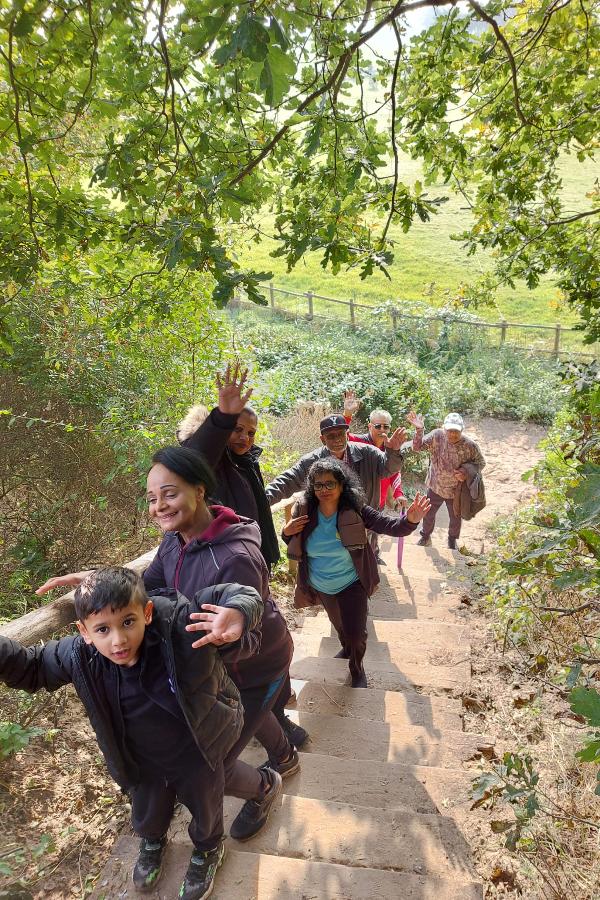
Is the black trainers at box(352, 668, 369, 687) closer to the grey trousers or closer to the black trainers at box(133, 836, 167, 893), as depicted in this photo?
the black trainers at box(133, 836, 167, 893)

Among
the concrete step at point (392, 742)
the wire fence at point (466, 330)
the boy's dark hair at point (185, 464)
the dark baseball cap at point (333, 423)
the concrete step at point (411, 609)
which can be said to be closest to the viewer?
the boy's dark hair at point (185, 464)

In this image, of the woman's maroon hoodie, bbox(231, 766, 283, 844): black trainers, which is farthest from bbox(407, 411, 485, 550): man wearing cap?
bbox(231, 766, 283, 844): black trainers

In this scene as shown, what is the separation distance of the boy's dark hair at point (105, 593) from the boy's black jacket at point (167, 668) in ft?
0.50

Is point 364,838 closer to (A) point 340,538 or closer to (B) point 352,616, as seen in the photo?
(B) point 352,616

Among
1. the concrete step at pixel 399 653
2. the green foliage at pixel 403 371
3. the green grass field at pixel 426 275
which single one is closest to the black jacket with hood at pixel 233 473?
the concrete step at pixel 399 653

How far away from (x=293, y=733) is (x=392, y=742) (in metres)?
0.59

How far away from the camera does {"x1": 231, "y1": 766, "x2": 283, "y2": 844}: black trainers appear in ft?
8.83

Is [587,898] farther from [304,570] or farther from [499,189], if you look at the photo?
[499,189]

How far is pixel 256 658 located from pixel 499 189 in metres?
4.27

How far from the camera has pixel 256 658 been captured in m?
2.74

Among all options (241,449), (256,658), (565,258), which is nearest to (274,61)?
(241,449)

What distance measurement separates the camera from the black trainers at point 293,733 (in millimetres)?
3439

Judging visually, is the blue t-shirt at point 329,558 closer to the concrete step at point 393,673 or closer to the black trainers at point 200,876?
the concrete step at point 393,673

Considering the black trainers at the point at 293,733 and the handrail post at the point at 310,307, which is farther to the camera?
the handrail post at the point at 310,307
